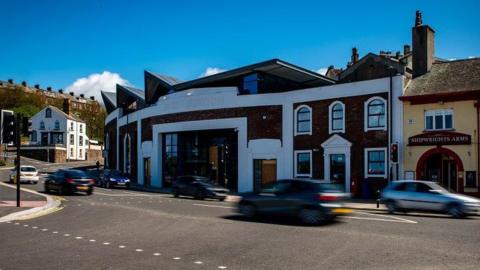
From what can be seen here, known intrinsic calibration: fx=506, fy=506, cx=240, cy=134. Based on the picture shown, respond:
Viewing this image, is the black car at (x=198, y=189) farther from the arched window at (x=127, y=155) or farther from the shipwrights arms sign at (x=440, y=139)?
the arched window at (x=127, y=155)

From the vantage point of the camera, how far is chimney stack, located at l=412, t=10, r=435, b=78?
102 ft

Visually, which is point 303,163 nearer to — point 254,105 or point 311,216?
point 254,105

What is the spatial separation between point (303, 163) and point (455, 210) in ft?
49.7

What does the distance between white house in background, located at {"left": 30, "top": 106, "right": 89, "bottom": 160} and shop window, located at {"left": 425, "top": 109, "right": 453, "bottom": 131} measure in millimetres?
77595

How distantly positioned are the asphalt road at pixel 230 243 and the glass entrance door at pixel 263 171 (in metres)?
17.9

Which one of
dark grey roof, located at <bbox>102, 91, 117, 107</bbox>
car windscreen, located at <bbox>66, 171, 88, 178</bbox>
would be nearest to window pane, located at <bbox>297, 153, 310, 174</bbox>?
car windscreen, located at <bbox>66, 171, 88, 178</bbox>

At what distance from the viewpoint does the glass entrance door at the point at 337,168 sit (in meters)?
31.7

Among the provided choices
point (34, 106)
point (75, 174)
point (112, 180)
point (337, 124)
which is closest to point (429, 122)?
point (337, 124)

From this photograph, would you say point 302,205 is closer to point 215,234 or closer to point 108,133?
point 215,234

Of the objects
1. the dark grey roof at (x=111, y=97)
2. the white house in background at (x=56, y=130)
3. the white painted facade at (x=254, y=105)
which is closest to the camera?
the white painted facade at (x=254, y=105)

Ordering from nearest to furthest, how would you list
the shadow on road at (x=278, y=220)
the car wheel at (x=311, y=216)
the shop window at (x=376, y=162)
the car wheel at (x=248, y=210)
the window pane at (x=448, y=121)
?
the car wheel at (x=311, y=216) < the shadow on road at (x=278, y=220) < the car wheel at (x=248, y=210) < the window pane at (x=448, y=121) < the shop window at (x=376, y=162)

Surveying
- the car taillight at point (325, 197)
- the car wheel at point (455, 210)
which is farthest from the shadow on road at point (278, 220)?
the car wheel at point (455, 210)

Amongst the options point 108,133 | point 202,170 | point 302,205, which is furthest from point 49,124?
point 302,205

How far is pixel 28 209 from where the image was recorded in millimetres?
19656
